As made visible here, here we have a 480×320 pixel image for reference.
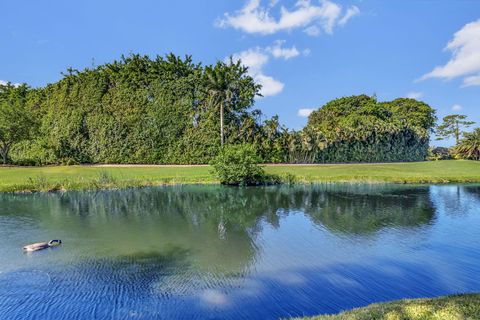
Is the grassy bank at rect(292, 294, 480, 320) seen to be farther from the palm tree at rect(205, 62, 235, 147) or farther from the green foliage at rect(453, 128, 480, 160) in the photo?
the green foliage at rect(453, 128, 480, 160)

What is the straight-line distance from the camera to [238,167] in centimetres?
3741

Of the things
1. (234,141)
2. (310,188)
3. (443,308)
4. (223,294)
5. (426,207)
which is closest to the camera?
(443,308)

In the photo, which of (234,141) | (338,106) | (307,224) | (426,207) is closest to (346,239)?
(307,224)

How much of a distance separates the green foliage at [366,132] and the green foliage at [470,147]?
20.3ft

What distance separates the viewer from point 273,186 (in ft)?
120

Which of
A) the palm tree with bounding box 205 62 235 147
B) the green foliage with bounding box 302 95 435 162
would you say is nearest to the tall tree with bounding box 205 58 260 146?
the palm tree with bounding box 205 62 235 147

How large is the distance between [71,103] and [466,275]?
58290 mm

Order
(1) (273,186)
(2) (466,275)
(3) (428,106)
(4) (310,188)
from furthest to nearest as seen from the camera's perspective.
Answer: (3) (428,106) → (1) (273,186) → (4) (310,188) → (2) (466,275)

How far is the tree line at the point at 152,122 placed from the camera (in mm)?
51844

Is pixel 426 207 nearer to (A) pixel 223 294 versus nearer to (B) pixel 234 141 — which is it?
(A) pixel 223 294

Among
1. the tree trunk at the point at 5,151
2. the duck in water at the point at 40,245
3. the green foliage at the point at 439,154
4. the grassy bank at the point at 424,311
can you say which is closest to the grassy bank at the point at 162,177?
the tree trunk at the point at 5,151

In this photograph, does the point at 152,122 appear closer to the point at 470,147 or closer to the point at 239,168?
the point at 239,168

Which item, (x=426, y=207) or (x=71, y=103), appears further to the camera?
(x=71, y=103)

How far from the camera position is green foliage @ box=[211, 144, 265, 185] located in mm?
37406
